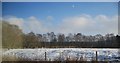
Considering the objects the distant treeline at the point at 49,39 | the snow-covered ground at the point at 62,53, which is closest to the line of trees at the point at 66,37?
the distant treeline at the point at 49,39

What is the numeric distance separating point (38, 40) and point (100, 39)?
1.00 meters

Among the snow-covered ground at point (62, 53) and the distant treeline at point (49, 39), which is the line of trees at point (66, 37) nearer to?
the distant treeline at point (49, 39)

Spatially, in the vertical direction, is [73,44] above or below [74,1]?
below

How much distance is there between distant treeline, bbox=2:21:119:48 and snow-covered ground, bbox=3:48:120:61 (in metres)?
0.09

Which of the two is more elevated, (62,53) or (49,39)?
(49,39)

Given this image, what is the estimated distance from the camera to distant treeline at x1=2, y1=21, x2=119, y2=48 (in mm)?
3223

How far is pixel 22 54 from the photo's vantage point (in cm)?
339

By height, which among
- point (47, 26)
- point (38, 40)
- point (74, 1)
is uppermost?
point (74, 1)

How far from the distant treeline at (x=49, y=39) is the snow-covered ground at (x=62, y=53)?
9 cm

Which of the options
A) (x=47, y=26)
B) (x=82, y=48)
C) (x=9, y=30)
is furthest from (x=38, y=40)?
(x=82, y=48)

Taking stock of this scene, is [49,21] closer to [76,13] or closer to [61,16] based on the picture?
[61,16]

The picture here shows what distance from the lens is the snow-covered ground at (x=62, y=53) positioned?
3.27 m

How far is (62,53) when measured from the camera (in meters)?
3.40

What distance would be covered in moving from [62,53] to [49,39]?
37cm
